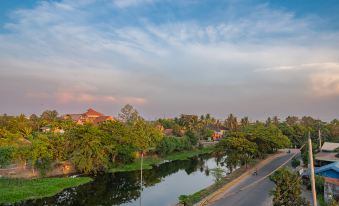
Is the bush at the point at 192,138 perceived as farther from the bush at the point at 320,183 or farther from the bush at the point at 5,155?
the bush at the point at 320,183

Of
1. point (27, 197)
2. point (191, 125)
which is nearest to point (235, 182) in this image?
point (27, 197)

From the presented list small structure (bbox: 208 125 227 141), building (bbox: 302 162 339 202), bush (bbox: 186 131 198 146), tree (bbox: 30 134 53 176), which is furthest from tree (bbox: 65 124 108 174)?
small structure (bbox: 208 125 227 141)

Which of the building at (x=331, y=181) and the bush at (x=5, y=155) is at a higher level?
the bush at (x=5, y=155)

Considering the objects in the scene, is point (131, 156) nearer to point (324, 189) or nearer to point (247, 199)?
point (247, 199)

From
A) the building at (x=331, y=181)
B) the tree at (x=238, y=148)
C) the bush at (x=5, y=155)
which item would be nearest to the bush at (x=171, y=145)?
the tree at (x=238, y=148)

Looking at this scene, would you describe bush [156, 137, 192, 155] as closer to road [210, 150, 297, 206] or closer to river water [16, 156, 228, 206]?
river water [16, 156, 228, 206]

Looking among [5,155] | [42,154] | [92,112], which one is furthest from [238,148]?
[92,112]
